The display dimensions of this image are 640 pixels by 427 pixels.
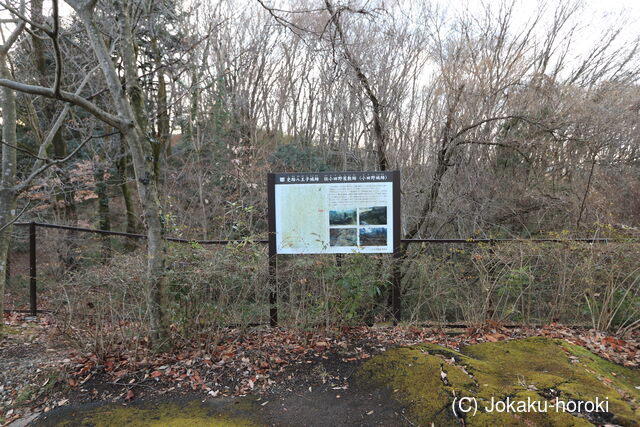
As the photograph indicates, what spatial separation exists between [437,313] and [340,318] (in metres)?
1.50

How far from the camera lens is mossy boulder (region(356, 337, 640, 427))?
2.63 m

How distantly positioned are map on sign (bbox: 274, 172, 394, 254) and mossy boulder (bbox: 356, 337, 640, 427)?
1.53m

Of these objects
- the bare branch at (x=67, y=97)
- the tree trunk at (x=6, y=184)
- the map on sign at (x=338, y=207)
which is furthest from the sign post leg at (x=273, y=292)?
the tree trunk at (x=6, y=184)

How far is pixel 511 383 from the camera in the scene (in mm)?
3076

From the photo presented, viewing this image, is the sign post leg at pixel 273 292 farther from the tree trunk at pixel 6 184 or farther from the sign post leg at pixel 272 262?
the tree trunk at pixel 6 184

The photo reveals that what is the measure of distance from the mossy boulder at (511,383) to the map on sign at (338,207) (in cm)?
153

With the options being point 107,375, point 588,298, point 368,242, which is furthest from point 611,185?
point 107,375

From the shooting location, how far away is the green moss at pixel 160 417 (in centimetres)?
295

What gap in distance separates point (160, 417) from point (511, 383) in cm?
287

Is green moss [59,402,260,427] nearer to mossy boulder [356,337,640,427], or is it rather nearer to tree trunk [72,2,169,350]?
tree trunk [72,2,169,350]

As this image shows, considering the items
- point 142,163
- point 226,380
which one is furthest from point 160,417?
point 142,163

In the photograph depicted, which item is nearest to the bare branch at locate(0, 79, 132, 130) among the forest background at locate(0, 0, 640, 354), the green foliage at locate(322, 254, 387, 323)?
the forest background at locate(0, 0, 640, 354)

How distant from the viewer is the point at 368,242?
15.9 feet

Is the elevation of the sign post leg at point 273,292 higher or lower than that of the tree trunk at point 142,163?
lower
